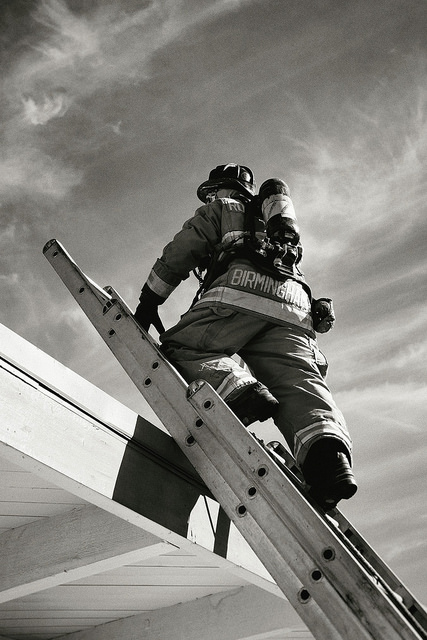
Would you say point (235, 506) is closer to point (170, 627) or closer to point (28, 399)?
point (28, 399)

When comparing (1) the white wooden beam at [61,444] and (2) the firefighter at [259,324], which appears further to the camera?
(2) the firefighter at [259,324]

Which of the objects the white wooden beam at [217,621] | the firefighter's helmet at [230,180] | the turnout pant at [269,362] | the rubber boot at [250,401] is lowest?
the white wooden beam at [217,621]

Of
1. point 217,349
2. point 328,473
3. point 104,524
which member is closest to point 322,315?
point 217,349

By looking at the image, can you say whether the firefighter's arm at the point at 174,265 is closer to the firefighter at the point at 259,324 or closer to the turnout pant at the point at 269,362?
the firefighter at the point at 259,324

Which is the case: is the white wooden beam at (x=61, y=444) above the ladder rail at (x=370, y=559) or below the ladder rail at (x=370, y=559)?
above

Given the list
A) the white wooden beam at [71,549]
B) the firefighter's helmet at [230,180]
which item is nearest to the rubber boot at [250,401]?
the white wooden beam at [71,549]

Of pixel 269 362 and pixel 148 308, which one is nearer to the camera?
pixel 269 362

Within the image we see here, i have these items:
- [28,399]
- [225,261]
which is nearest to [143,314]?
[225,261]

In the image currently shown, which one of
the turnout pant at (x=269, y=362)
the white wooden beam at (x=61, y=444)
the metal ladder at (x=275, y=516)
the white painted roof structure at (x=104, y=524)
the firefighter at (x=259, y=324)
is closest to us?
the metal ladder at (x=275, y=516)

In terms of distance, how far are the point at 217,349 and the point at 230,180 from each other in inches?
46.4

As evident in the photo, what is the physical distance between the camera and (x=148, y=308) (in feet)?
10.0

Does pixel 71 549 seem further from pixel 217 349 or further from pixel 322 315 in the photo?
pixel 322 315

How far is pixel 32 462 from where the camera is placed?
186cm

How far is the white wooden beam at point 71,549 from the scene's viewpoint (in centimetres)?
230
